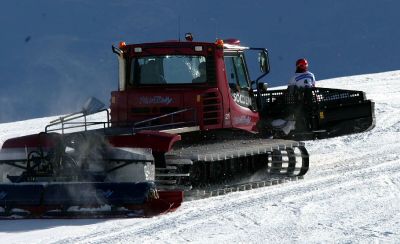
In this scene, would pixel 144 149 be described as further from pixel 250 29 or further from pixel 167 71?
pixel 250 29

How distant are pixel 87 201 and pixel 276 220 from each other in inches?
77.3

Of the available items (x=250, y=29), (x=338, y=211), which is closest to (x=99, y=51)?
(x=250, y=29)

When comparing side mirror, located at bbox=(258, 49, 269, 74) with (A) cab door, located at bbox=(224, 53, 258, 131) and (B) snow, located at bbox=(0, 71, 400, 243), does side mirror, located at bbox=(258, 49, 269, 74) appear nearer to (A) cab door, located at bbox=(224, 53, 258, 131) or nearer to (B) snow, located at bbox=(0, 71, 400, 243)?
(A) cab door, located at bbox=(224, 53, 258, 131)

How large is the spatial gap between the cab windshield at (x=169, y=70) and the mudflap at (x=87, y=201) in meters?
2.67

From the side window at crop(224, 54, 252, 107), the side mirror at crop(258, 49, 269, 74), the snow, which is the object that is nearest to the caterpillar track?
the snow

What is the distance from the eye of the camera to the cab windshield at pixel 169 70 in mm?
11844

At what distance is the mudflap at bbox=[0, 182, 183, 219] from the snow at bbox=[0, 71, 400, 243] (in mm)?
165

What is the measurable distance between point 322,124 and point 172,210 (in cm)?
502

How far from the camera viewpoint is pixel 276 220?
28.8ft

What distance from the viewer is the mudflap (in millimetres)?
9312

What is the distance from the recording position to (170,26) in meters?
74.6

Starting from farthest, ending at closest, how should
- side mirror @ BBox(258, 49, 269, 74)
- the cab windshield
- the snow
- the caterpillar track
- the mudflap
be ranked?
1. side mirror @ BBox(258, 49, 269, 74)
2. the cab windshield
3. the caterpillar track
4. the mudflap
5. the snow

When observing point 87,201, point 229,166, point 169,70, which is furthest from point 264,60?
point 87,201

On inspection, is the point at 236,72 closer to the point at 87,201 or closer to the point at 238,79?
the point at 238,79
